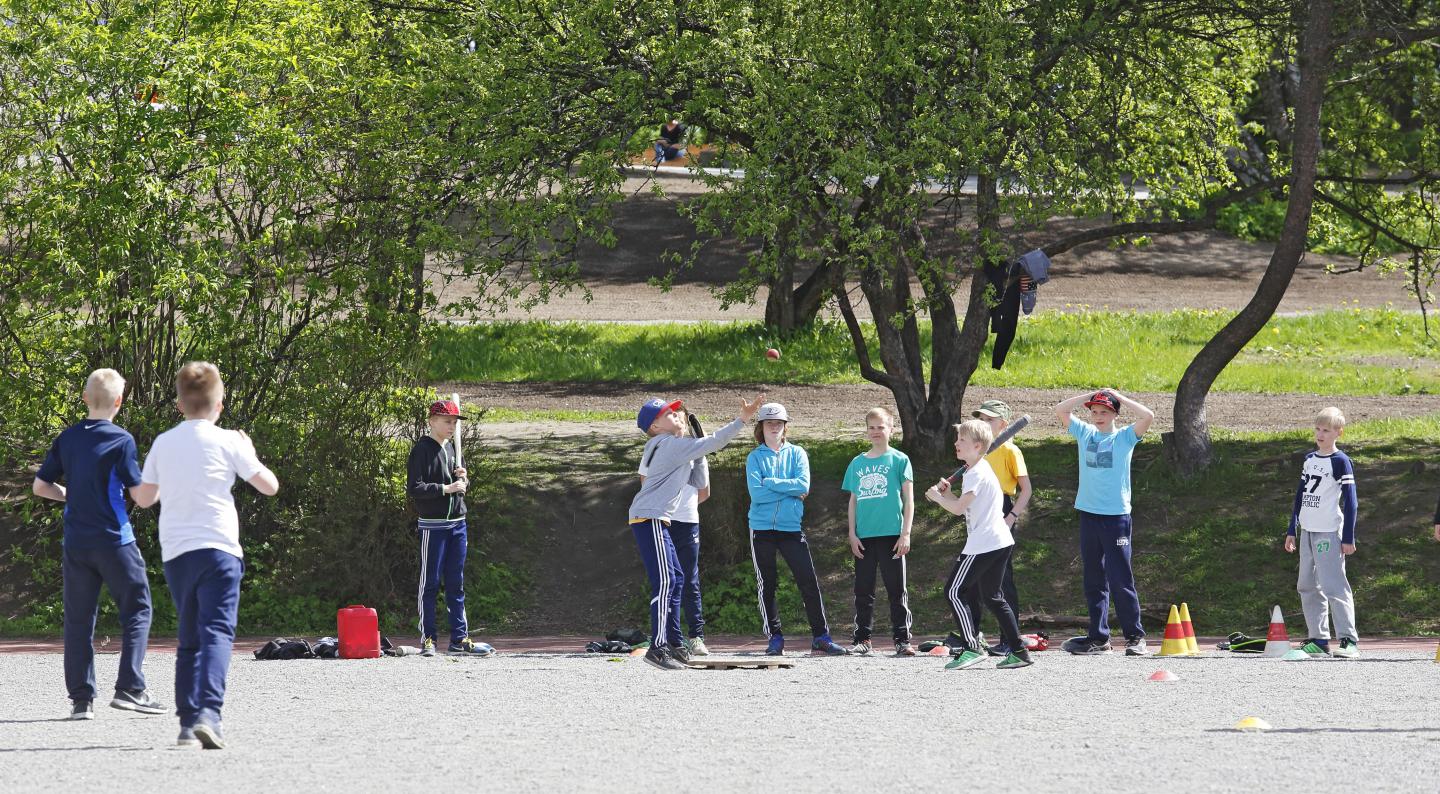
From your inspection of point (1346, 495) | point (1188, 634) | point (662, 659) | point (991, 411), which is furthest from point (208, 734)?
point (1346, 495)

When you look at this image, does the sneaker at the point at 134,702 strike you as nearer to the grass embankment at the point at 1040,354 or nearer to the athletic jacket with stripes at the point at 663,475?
the athletic jacket with stripes at the point at 663,475

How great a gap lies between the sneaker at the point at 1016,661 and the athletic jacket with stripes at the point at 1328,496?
2.33 metres

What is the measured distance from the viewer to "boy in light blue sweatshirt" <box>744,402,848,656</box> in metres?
11.4

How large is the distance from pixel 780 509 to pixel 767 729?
379 centimetres

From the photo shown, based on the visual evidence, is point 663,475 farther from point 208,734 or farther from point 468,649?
point 208,734

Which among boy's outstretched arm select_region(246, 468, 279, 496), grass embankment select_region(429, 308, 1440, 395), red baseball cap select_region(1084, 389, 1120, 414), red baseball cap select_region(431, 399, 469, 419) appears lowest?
grass embankment select_region(429, 308, 1440, 395)

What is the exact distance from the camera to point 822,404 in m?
21.7

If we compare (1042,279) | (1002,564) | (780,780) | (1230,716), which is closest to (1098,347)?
(1042,279)

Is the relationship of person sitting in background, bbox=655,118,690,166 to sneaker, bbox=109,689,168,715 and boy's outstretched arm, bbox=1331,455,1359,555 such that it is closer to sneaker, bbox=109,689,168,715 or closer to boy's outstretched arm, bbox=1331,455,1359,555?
boy's outstretched arm, bbox=1331,455,1359,555

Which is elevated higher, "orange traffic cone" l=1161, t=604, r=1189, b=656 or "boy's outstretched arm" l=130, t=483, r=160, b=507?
"boy's outstretched arm" l=130, t=483, r=160, b=507

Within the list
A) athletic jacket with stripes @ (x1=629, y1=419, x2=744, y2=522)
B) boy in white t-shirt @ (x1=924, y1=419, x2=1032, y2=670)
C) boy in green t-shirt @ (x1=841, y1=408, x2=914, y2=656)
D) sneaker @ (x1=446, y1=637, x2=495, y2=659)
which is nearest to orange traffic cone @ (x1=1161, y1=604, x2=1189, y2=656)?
boy in white t-shirt @ (x1=924, y1=419, x2=1032, y2=670)

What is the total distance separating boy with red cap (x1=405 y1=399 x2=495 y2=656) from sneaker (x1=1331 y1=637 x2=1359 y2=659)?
5806mm

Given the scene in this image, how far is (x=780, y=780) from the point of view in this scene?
21.3 feet

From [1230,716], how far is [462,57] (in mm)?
9447
